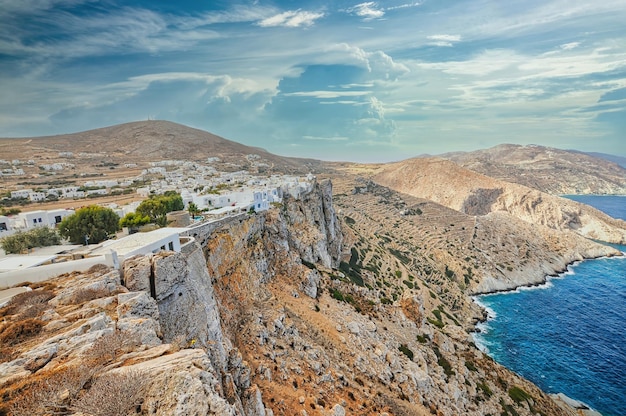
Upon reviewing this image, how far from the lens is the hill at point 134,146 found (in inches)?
4963

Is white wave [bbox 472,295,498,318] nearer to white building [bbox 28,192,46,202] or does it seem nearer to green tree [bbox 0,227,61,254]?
green tree [bbox 0,227,61,254]

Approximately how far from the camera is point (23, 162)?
4021 inches

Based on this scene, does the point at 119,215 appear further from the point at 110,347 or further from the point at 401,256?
the point at 401,256

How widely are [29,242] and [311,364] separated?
21.6m

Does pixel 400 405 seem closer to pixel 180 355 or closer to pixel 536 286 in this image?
pixel 180 355

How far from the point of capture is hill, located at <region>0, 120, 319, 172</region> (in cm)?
12606

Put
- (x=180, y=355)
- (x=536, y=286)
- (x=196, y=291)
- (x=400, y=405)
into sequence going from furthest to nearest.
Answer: (x=536, y=286), (x=400, y=405), (x=196, y=291), (x=180, y=355)

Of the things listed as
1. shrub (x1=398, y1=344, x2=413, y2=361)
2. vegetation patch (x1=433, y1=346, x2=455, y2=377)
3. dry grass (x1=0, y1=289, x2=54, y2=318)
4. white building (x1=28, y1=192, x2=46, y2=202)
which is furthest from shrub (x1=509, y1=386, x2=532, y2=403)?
white building (x1=28, y1=192, x2=46, y2=202)

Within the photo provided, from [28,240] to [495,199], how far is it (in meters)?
138

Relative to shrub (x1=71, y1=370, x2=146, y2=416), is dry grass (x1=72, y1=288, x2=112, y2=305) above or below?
above

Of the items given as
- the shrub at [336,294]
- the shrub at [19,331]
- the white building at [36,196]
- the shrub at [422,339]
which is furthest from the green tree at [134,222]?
→ the white building at [36,196]

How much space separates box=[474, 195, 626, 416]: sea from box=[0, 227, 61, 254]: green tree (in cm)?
5115

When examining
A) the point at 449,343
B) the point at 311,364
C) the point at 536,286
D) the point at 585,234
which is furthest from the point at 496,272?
the point at 311,364

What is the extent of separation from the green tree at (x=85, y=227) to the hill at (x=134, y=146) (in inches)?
4235
